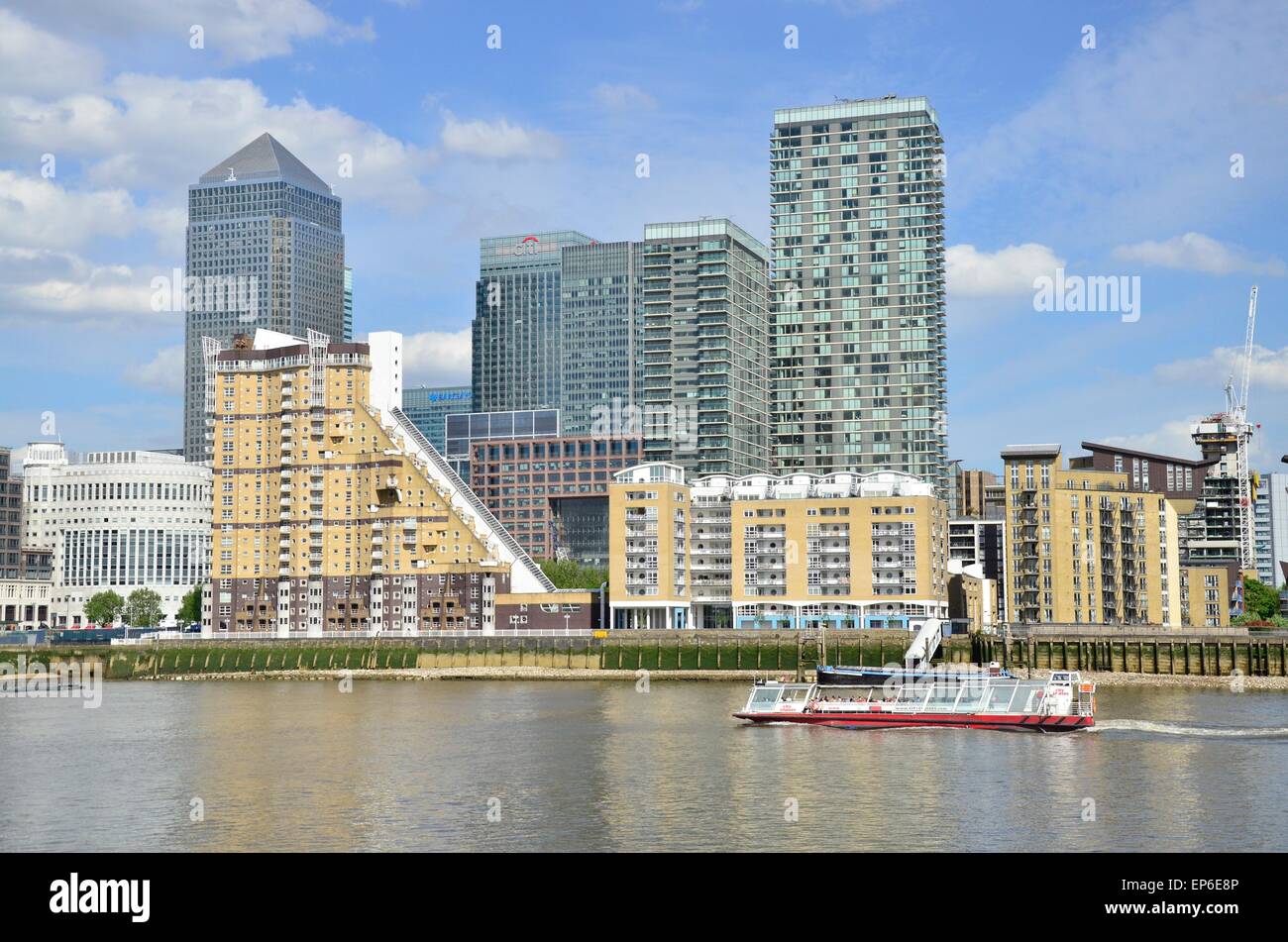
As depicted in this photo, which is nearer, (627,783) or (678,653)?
(627,783)

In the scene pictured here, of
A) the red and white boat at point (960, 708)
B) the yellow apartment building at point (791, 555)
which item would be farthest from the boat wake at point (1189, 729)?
the yellow apartment building at point (791, 555)

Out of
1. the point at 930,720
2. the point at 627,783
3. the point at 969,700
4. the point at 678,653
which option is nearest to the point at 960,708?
the point at 930,720

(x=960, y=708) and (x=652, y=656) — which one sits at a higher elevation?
(x=960, y=708)

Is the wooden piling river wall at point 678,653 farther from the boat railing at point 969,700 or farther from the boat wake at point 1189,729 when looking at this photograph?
the boat wake at point 1189,729

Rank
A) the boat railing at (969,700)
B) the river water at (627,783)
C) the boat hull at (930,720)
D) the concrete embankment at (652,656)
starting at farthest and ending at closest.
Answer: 1. the concrete embankment at (652,656)
2. the boat railing at (969,700)
3. the boat hull at (930,720)
4. the river water at (627,783)

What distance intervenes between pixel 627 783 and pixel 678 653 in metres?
104

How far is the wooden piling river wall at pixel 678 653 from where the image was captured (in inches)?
6132

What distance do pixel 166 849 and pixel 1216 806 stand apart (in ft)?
139

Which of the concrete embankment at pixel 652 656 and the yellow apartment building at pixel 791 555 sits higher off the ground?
the yellow apartment building at pixel 791 555

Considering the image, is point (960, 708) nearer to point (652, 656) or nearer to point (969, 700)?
point (969, 700)
